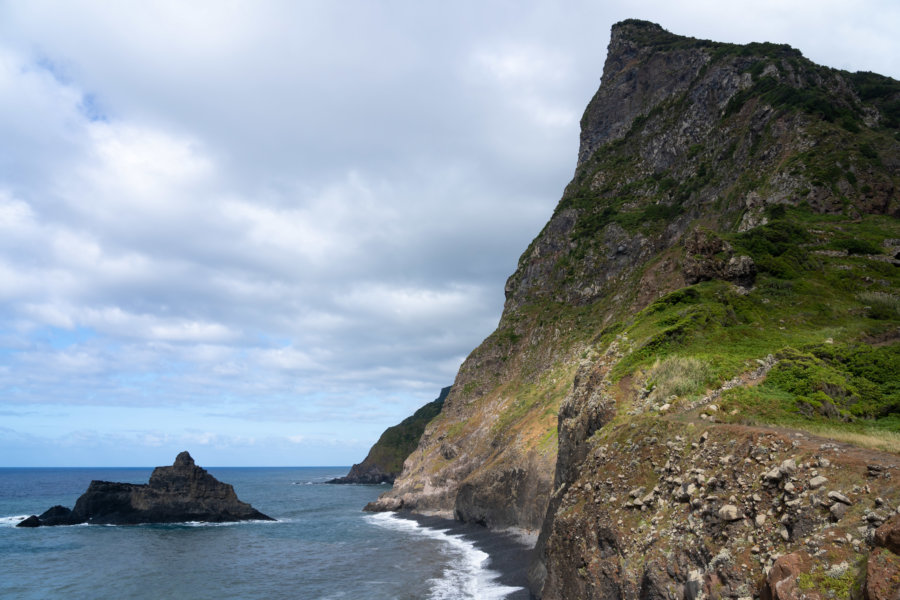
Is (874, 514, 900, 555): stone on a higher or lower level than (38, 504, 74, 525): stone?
higher

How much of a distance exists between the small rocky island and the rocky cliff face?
27947 millimetres

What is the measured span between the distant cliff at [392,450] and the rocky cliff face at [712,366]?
7128 cm

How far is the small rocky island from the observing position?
71.6 m

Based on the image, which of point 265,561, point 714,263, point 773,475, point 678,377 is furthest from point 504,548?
point 773,475

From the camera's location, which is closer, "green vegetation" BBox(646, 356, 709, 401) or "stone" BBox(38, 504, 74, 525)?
"green vegetation" BBox(646, 356, 709, 401)

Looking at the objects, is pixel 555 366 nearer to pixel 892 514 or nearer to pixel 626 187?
pixel 626 187

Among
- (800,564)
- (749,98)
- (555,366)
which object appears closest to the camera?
(800,564)

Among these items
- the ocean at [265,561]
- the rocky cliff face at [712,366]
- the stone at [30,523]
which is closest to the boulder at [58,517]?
the stone at [30,523]

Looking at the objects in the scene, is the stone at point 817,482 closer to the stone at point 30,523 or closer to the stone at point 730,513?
the stone at point 730,513

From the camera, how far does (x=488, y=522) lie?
5462 cm

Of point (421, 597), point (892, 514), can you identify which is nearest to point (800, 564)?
point (892, 514)

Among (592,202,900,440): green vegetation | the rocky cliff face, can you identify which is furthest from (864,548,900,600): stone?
(592,202,900,440): green vegetation

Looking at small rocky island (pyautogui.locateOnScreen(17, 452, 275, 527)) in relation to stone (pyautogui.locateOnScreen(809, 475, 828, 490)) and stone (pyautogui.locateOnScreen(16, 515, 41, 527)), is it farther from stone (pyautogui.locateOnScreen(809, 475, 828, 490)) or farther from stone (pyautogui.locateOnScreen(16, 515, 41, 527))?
stone (pyautogui.locateOnScreen(809, 475, 828, 490))

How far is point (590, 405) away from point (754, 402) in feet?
26.5
